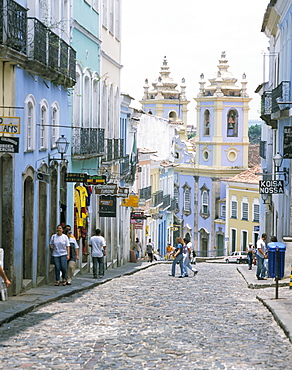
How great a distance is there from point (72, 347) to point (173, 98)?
3312 inches

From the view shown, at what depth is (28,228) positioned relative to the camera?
55.4 feet

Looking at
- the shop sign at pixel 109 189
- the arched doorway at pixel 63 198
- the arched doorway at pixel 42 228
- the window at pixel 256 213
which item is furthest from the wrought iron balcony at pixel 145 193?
the arched doorway at pixel 42 228

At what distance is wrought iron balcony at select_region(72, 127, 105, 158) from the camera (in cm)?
2195

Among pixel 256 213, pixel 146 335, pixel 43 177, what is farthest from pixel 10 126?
pixel 256 213

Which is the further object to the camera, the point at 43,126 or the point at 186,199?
the point at 186,199

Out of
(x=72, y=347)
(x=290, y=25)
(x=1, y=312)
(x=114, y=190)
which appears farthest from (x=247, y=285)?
(x=72, y=347)

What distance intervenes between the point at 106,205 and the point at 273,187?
517cm

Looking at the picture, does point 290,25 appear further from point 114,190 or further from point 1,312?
point 1,312

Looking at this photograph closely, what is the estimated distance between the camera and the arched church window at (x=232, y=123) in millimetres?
82625

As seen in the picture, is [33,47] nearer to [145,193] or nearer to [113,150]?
[113,150]

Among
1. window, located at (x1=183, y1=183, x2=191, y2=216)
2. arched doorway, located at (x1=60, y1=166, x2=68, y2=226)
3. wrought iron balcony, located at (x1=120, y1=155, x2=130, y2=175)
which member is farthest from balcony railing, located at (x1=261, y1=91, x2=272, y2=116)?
window, located at (x1=183, y1=183, x2=191, y2=216)

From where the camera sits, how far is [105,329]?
38.2ft

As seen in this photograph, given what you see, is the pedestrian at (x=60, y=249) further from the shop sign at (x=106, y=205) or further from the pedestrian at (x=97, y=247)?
the shop sign at (x=106, y=205)

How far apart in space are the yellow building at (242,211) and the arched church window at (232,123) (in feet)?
45.0
